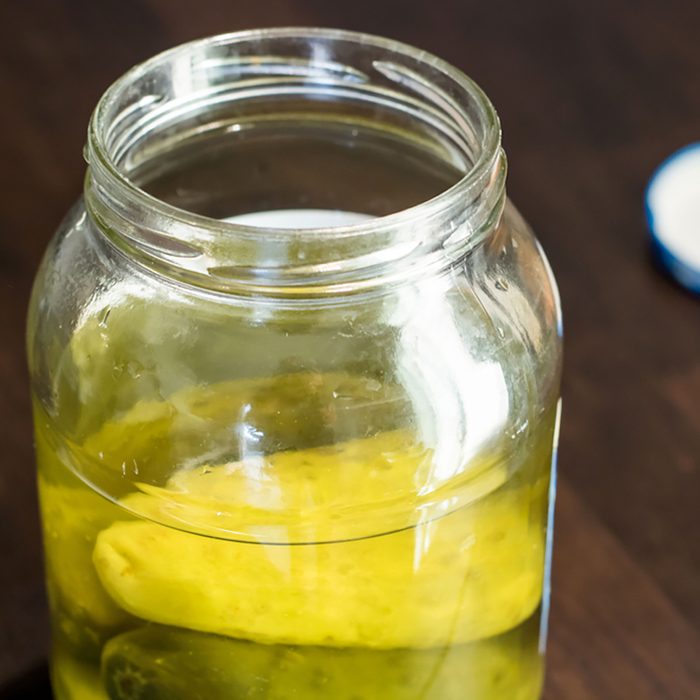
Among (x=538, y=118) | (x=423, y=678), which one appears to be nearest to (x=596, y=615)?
(x=423, y=678)

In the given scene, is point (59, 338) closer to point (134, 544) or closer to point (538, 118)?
point (134, 544)

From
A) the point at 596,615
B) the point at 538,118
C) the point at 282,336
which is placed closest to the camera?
the point at 282,336

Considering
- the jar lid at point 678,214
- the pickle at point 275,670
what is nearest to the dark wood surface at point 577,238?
the jar lid at point 678,214

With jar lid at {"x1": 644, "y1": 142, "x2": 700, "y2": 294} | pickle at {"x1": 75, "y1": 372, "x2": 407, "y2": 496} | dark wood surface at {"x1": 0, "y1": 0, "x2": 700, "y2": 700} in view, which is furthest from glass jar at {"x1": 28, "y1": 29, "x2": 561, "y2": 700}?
jar lid at {"x1": 644, "y1": 142, "x2": 700, "y2": 294}

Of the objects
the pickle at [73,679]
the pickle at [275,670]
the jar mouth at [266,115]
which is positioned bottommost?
the pickle at [73,679]

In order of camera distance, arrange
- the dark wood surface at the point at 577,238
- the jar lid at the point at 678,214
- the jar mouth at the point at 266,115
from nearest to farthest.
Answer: the jar mouth at the point at 266,115
the dark wood surface at the point at 577,238
the jar lid at the point at 678,214

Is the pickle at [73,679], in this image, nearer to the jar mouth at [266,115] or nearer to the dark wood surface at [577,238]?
the dark wood surface at [577,238]
